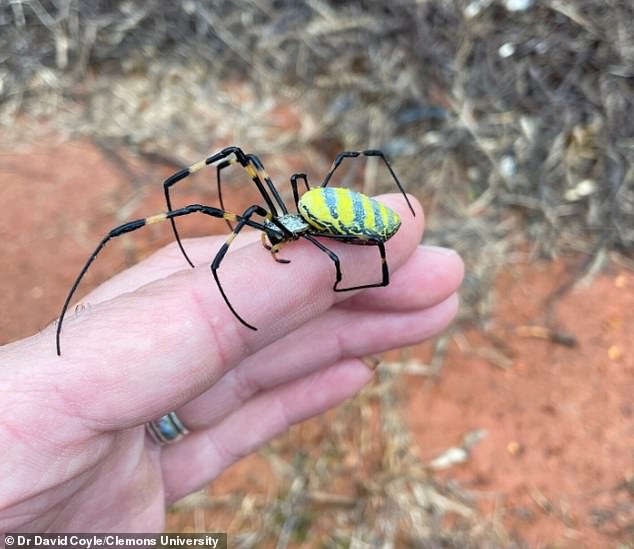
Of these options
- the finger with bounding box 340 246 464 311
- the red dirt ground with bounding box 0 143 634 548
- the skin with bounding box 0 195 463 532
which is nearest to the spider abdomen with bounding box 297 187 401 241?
the skin with bounding box 0 195 463 532

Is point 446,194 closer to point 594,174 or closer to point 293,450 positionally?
point 594,174

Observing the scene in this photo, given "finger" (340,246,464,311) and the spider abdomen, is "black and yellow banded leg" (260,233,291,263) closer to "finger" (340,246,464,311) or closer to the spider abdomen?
the spider abdomen

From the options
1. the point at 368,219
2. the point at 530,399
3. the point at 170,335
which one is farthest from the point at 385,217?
the point at 530,399

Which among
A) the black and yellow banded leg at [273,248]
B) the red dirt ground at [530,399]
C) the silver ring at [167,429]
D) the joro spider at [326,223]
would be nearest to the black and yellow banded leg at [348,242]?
the joro spider at [326,223]

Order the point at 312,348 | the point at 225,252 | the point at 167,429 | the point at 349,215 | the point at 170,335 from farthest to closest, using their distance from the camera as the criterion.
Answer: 1. the point at 312,348
2. the point at 167,429
3. the point at 349,215
4. the point at 225,252
5. the point at 170,335

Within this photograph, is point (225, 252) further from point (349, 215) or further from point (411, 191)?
point (411, 191)

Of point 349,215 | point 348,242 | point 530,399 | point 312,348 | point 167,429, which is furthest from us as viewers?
point 530,399
